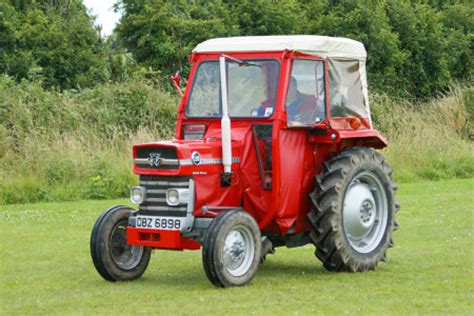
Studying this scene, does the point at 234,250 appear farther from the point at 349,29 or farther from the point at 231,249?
the point at 349,29

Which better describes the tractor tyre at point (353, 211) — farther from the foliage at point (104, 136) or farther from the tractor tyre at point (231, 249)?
the foliage at point (104, 136)

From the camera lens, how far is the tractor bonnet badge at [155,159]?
10961mm

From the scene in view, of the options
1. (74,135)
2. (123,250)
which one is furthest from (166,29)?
(123,250)

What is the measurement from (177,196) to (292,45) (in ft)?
6.70

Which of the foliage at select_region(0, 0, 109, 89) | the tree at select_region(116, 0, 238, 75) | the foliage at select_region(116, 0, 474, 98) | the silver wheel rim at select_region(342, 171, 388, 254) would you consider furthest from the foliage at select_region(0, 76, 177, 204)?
the silver wheel rim at select_region(342, 171, 388, 254)

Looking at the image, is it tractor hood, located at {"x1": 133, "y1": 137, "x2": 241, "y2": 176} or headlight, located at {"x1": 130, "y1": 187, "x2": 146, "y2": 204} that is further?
headlight, located at {"x1": 130, "y1": 187, "x2": 146, "y2": 204}

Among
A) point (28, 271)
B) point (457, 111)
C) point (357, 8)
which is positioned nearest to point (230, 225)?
point (28, 271)

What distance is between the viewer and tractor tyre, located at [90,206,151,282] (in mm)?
11211

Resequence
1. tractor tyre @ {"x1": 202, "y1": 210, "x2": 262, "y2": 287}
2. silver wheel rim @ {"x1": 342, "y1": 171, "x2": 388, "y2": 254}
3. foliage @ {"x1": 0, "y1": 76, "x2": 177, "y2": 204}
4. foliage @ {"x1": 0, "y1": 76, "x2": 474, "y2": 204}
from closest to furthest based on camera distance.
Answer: tractor tyre @ {"x1": 202, "y1": 210, "x2": 262, "y2": 287}, silver wheel rim @ {"x1": 342, "y1": 171, "x2": 388, "y2": 254}, foliage @ {"x1": 0, "y1": 76, "x2": 177, "y2": 204}, foliage @ {"x1": 0, "y1": 76, "x2": 474, "y2": 204}

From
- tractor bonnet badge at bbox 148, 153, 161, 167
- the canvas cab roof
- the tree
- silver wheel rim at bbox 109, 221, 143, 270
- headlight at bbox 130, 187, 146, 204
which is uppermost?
the tree

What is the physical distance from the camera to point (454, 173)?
23.7 metres

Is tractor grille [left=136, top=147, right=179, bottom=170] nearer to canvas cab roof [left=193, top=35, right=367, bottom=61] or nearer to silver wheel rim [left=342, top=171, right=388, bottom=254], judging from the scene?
canvas cab roof [left=193, top=35, right=367, bottom=61]

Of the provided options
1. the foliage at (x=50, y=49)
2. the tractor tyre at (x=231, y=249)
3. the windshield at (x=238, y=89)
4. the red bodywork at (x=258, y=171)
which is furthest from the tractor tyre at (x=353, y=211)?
the foliage at (x=50, y=49)

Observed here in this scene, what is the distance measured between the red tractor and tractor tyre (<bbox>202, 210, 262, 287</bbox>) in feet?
0.04
